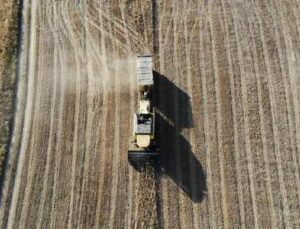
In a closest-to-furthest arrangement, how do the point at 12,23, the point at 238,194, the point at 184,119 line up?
the point at 238,194
the point at 184,119
the point at 12,23

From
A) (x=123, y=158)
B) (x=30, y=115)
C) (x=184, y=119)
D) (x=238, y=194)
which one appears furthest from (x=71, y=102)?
(x=238, y=194)

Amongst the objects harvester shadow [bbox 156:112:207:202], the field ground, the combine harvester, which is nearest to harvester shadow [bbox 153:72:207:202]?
harvester shadow [bbox 156:112:207:202]

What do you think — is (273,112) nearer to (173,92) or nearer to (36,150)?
(173,92)

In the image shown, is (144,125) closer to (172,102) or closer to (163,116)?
(163,116)

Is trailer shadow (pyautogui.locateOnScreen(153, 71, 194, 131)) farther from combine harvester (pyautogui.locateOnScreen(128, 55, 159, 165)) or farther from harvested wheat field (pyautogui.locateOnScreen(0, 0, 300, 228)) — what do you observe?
combine harvester (pyautogui.locateOnScreen(128, 55, 159, 165))

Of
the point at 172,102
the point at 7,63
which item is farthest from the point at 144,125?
the point at 7,63
